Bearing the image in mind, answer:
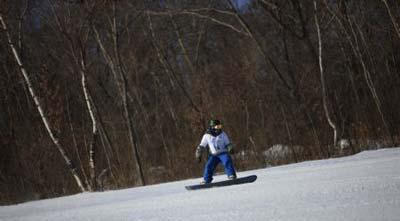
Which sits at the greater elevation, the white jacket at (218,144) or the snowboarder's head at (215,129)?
the snowboarder's head at (215,129)

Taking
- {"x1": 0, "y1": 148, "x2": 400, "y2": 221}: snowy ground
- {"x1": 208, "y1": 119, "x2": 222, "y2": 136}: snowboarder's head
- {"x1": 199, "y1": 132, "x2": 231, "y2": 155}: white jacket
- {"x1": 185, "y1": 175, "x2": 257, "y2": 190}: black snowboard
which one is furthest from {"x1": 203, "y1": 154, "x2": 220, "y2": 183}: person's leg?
{"x1": 0, "y1": 148, "x2": 400, "y2": 221}: snowy ground

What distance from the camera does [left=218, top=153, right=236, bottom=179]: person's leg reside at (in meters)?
10.4

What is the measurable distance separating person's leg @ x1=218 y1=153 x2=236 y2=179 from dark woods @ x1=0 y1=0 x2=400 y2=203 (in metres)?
4.48

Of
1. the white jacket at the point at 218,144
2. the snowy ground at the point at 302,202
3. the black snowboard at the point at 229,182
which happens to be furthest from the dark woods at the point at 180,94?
the snowy ground at the point at 302,202

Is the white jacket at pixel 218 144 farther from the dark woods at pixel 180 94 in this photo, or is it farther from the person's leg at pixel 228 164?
the dark woods at pixel 180 94

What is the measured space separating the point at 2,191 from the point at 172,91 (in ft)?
38.6

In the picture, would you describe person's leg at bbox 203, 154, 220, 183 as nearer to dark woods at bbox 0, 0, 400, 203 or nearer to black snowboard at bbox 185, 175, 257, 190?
black snowboard at bbox 185, 175, 257, 190

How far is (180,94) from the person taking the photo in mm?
27938

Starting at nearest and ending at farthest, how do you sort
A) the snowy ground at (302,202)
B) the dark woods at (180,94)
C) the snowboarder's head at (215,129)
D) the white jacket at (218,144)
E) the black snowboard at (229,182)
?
1. the snowy ground at (302,202)
2. the black snowboard at (229,182)
3. the white jacket at (218,144)
4. the snowboarder's head at (215,129)
5. the dark woods at (180,94)

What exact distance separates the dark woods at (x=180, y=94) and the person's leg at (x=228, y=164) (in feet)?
14.7

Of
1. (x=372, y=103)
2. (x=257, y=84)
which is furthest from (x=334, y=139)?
(x=257, y=84)

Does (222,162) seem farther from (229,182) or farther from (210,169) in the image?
(229,182)

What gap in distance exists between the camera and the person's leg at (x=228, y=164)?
10414mm

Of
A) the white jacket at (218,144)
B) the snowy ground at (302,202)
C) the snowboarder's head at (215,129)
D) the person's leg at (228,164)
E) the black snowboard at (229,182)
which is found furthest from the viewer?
the snowboarder's head at (215,129)
